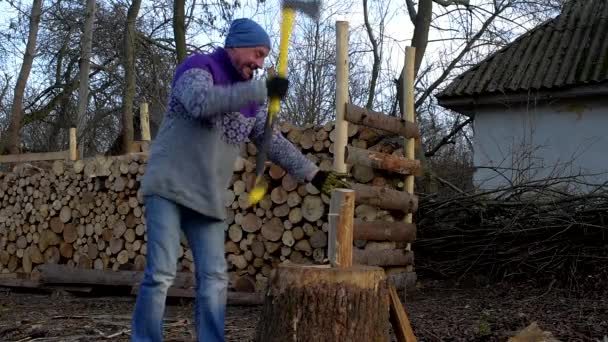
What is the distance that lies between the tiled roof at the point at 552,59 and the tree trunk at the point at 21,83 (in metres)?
7.98

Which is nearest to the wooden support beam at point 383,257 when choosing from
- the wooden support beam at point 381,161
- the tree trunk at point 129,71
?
the wooden support beam at point 381,161

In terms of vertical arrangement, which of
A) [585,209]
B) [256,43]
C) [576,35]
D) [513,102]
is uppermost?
[576,35]

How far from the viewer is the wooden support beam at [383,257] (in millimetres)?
6258

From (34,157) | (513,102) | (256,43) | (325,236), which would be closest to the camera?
(256,43)

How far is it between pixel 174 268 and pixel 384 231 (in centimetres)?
362

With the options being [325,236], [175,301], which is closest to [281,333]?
[325,236]

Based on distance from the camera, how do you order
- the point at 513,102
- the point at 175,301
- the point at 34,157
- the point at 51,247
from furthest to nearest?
1. the point at 513,102
2. the point at 34,157
3. the point at 51,247
4. the point at 175,301

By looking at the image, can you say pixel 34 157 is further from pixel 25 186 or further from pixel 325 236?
pixel 325 236

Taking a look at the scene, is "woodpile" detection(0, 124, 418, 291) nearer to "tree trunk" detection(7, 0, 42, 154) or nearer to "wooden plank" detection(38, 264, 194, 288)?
"wooden plank" detection(38, 264, 194, 288)

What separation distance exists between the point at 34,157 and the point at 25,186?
685 mm

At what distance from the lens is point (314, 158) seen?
6.55m

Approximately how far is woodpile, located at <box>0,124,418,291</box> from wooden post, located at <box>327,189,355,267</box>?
2.49m

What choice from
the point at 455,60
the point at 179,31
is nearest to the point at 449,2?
the point at 455,60

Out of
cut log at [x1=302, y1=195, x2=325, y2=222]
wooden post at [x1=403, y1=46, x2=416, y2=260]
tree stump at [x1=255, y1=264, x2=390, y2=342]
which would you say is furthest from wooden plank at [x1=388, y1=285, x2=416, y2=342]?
wooden post at [x1=403, y1=46, x2=416, y2=260]
